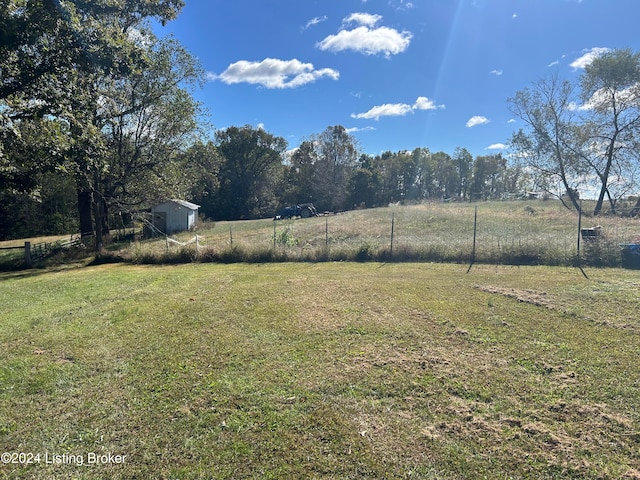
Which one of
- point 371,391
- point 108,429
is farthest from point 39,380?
point 371,391

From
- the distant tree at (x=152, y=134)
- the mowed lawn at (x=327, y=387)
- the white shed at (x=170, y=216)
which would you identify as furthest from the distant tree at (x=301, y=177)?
the mowed lawn at (x=327, y=387)

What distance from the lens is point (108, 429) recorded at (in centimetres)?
289

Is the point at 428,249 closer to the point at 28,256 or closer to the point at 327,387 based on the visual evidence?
the point at 327,387

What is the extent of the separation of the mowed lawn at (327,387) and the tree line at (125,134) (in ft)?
18.9

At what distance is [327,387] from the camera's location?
3.50m

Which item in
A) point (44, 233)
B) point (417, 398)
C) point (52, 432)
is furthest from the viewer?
point (44, 233)

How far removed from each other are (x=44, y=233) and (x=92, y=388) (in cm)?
3392

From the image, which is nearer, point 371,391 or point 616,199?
point 371,391

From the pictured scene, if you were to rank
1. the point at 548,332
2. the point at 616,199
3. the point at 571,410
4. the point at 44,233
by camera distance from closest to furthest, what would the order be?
1. the point at 571,410
2. the point at 548,332
3. the point at 616,199
4. the point at 44,233

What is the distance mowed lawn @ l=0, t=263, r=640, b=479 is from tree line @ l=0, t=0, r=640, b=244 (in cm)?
575

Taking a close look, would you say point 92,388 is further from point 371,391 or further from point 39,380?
point 371,391

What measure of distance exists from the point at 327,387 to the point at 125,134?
65.5ft

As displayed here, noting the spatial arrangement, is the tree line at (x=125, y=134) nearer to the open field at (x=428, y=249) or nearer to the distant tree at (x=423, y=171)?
the open field at (x=428, y=249)

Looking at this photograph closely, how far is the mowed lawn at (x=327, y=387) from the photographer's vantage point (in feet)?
8.30
